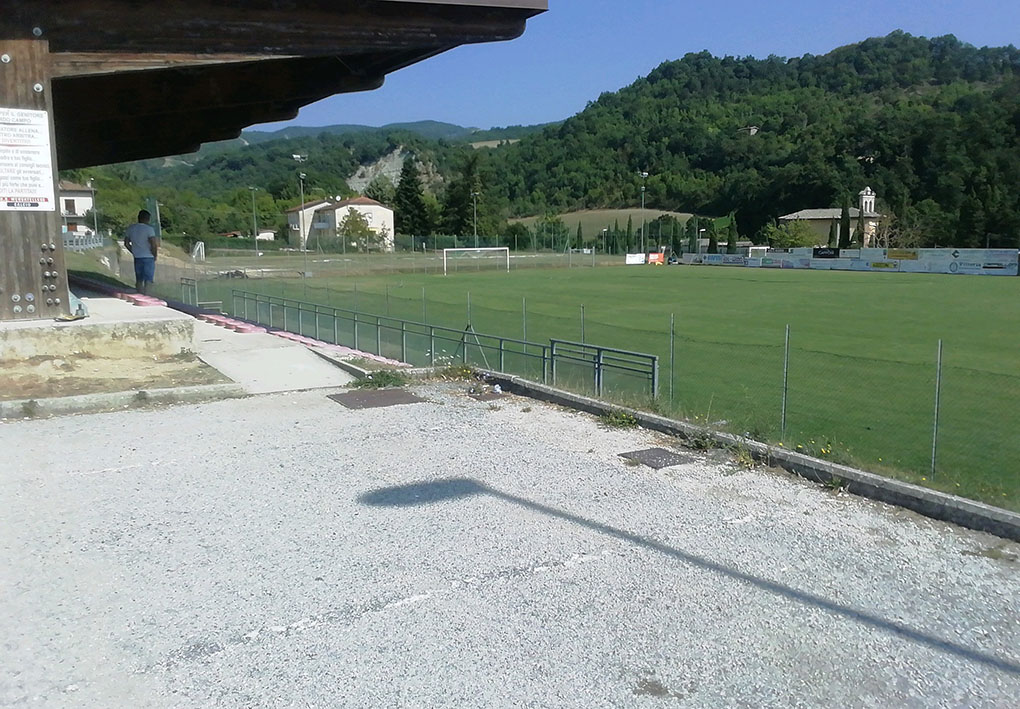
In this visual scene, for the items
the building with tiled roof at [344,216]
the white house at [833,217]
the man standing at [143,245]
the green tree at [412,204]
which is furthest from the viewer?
the green tree at [412,204]

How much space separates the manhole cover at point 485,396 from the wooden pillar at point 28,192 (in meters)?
6.25

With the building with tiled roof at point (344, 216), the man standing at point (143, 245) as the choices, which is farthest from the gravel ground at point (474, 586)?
the building with tiled roof at point (344, 216)

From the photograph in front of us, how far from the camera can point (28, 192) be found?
12195mm

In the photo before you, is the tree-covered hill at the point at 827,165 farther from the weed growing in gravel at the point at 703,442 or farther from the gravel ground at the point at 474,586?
the gravel ground at the point at 474,586

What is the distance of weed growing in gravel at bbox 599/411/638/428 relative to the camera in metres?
9.81

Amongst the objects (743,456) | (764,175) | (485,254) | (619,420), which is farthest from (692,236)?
(743,456)

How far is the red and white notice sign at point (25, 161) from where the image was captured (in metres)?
11.9

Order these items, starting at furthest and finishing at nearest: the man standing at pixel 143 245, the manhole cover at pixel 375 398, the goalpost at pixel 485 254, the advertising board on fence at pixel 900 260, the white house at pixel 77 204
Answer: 1. the white house at pixel 77 204
2. the goalpost at pixel 485 254
3. the advertising board on fence at pixel 900 260
4. the man standing at pixel 143 245
5. the manhole cover at pixel 375 398

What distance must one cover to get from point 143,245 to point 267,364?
8.72 meters

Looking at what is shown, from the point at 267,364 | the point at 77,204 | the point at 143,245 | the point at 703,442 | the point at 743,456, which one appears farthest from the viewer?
the point at 77,204

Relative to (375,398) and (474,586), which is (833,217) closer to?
(375,398)

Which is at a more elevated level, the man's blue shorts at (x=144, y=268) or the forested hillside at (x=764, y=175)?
the forested hillside at (x=764, y=175)

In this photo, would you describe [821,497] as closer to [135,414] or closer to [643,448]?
[643,448]

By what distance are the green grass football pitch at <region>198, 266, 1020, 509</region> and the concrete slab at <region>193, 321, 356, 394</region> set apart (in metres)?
5.09
